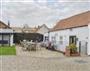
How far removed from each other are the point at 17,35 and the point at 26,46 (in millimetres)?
21091

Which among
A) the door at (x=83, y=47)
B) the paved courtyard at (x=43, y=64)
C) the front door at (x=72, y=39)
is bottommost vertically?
the paved courtyard at (x=43, y=64)

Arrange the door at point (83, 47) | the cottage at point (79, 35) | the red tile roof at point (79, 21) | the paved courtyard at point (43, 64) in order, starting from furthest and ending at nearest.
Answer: the red tile roof at point (79, 21) → the door at point (83, 47) → the cottage at point (79, 35) → the paved courtyard at point (43, 64)

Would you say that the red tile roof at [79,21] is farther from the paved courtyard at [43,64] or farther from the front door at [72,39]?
the paved courtyard at [43,64]

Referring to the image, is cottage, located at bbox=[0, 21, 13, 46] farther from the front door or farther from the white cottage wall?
the front door

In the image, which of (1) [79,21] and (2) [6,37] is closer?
(1) [79,21]

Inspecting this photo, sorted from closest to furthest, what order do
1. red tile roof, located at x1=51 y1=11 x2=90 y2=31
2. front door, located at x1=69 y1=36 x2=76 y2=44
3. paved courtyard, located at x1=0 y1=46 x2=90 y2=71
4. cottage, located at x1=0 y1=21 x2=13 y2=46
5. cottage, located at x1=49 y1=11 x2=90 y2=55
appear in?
paved courtyard, located at x1=0 y1=46 x2=90 y2=71 → cottage, located at x1=49 y1=11 x2=90 y2=55 → red tile roof, located at x1=51 y1=11 x2=90 y2=31 → front door, located at x1=69 y1=36 x2=76 y2=44 → cottage, located at x1=0 y1=21 x2=13 y2=46

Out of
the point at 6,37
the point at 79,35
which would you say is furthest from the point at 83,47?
the point at 6,37

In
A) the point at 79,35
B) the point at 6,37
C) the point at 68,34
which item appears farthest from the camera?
the point at 6,37

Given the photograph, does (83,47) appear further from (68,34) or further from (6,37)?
(6,37)

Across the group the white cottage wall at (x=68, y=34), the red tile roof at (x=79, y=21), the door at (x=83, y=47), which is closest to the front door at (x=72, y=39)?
the white cottage wall at (x=68, y=34)

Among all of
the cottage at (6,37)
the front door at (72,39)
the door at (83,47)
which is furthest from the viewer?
the cottage at (6,37)

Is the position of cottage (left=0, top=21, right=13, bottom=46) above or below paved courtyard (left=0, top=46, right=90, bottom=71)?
above

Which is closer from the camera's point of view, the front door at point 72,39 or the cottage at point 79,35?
the cottage at point 79,35

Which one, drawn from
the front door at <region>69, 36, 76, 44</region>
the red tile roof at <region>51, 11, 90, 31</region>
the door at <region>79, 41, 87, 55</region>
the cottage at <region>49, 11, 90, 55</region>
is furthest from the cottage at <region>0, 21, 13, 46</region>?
the door at <region>79, 41, 87, 55</region>
